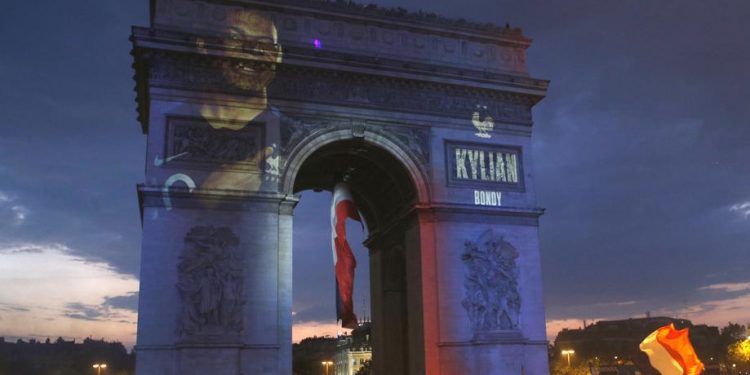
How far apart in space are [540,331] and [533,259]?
258cm

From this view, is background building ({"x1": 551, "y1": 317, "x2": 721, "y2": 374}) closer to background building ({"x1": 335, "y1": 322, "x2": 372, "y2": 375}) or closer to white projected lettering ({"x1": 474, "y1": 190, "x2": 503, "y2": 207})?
background building ({"x1": 335, "y1": 322, "x2": 372, "y2": 375})

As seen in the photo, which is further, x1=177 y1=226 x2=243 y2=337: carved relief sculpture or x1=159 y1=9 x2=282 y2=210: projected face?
x1=159 y1=9 x2=282 y2=210: projected face

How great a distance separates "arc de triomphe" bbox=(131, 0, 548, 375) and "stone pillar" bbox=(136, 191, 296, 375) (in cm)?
4

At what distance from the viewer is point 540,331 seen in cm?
2723

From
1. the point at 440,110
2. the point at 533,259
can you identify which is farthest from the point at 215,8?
the point at 533,259

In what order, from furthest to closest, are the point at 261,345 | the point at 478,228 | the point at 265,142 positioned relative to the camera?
1. the point at 478,228
2. the point at 265,142
3. the point at 261,345

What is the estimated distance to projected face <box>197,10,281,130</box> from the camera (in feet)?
83.9

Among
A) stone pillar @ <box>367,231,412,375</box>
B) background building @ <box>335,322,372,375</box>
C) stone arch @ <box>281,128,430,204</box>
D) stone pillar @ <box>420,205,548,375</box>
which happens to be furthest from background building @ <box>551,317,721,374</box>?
stone arch @ <box>281,128,430,204</box>

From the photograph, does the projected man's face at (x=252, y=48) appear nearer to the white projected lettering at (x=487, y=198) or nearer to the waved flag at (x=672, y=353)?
the white projected lettering at (x=487, y=198)

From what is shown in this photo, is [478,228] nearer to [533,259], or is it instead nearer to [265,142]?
[533,259]

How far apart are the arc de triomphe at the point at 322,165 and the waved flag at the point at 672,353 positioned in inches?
488

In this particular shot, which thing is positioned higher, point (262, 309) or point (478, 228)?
point (478, 228)

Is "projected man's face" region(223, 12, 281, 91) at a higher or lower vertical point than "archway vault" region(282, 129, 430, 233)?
higher

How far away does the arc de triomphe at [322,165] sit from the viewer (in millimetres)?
23906
